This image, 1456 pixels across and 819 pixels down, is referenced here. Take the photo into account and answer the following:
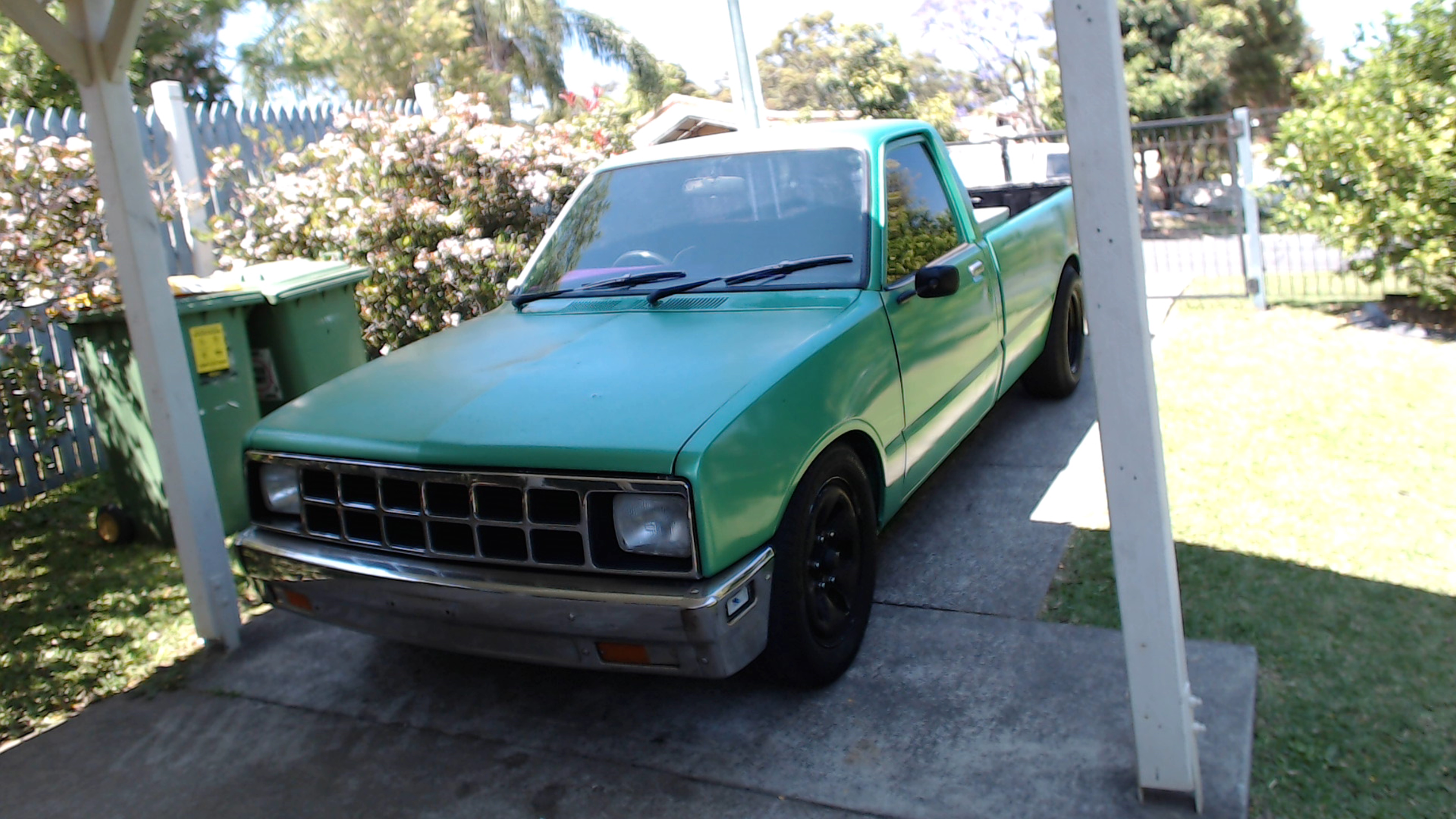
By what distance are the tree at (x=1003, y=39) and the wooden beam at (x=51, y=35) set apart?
78.6ft

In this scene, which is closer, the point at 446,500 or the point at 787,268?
the point at 446,500

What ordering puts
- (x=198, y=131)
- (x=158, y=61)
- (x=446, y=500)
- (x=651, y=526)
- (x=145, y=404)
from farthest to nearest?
(x=158, y=61), (x=198, y=131), (x=145, y=404), (x=446, y=500), (x=651, y=526)

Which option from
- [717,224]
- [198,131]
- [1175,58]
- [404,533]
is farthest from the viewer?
[1175,58]

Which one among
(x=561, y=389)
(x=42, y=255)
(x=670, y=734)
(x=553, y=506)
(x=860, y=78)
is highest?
(x=860, y=78)

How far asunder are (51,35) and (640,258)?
2.23 m

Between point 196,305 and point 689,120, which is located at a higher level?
point 689,120

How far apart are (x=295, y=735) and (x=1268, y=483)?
13.3 feet

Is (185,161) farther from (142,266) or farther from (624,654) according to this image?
(624,654)

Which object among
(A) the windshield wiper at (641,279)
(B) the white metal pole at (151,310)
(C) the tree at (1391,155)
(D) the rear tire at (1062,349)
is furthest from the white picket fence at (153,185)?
(C) the tree at (1391,155)

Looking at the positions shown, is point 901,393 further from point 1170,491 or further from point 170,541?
point 170,541

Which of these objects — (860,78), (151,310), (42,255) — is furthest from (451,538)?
(860,78)

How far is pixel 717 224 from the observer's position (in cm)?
457

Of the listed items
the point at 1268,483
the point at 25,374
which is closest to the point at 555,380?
the point at 1268,483

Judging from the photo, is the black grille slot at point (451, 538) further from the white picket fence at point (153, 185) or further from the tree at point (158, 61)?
→ the tree at point (158, 61)
